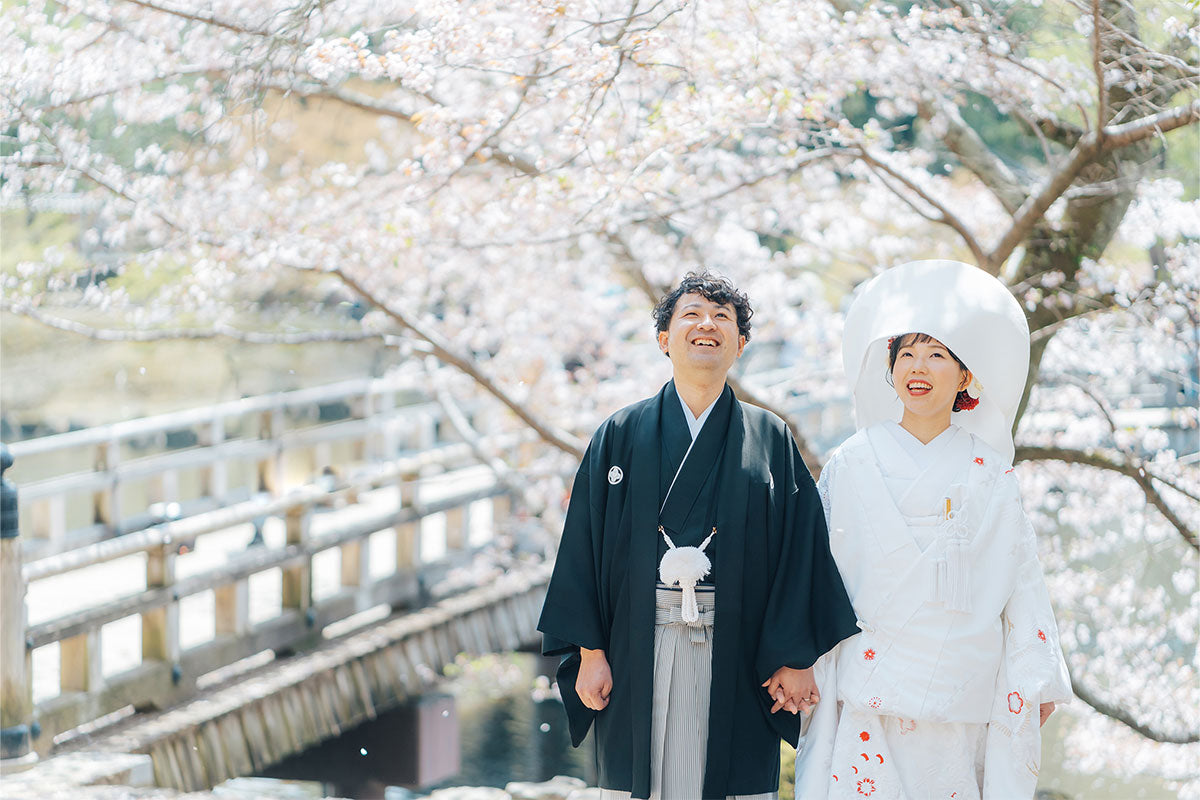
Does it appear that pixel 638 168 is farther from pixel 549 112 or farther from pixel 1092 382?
pixel 1092 382

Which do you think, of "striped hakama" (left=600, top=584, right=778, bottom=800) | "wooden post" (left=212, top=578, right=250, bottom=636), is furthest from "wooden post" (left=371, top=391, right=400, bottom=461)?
"striped hakama" (left=600, top=584, right=778, bottom=800)

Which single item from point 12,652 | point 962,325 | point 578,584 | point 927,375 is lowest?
point 12,652

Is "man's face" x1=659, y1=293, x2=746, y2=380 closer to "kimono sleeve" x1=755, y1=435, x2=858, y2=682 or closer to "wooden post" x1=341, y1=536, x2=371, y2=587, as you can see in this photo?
"kimono sleeve" x1=755, y1=435, x2=858, y2=682

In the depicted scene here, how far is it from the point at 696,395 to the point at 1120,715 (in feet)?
10.3

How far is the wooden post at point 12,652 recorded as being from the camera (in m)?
4.56

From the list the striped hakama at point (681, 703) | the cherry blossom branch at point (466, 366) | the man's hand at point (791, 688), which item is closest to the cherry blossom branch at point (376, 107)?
the cherry blossom branch at point (466, 366)

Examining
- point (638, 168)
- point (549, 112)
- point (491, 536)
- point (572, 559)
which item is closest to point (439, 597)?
point (491, 536)

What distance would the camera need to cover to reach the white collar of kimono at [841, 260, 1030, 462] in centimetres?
274

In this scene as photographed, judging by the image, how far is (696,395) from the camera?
283 cm

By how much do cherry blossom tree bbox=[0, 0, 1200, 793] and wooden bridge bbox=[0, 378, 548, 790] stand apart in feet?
3.60

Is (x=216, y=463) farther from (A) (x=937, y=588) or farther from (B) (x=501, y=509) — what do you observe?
(A) (x=937, y=588)

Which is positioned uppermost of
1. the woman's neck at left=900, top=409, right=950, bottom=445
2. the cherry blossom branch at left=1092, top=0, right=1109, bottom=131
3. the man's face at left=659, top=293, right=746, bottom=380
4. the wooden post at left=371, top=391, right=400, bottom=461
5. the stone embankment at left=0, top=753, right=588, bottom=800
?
the cherry blossom branch at left=1092, top=0, right=1109, bottom=131

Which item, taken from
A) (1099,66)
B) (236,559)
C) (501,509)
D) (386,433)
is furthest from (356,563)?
(1099,66)

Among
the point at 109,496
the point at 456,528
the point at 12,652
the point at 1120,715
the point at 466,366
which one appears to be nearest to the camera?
the point at 12,652
